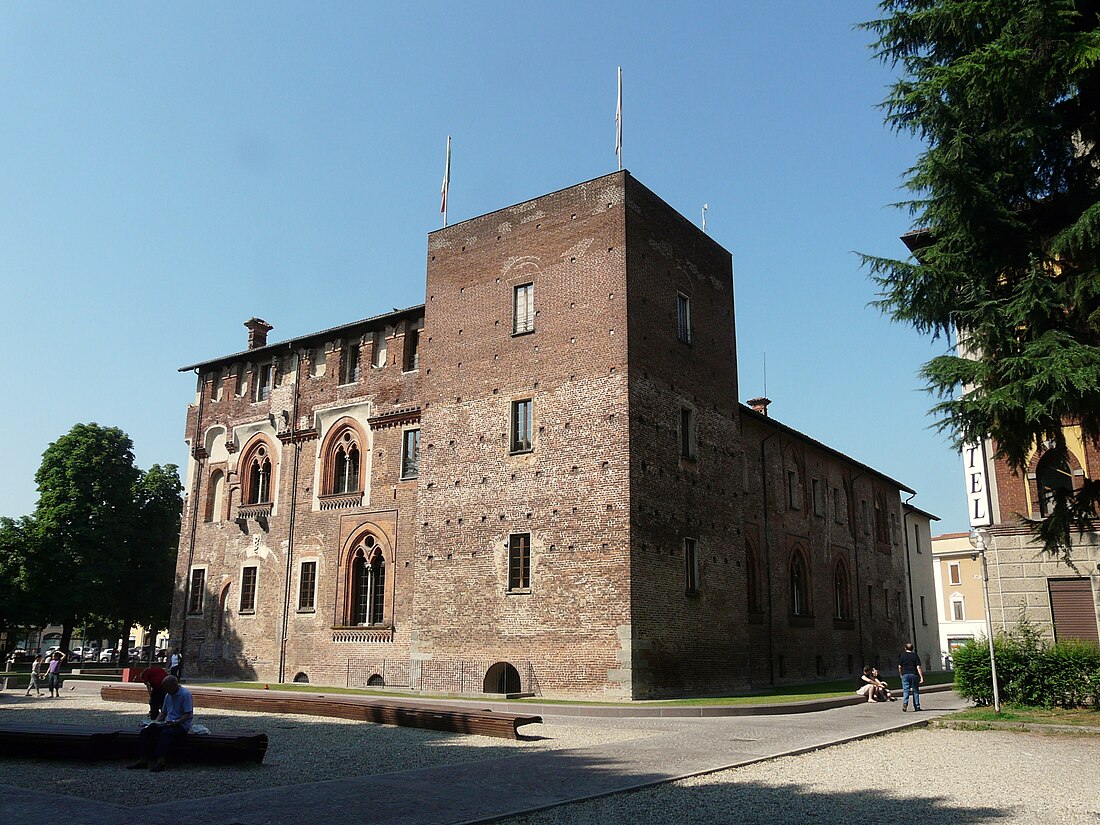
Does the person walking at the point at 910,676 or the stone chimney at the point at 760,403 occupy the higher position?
the stone chimney at the point at 760,403

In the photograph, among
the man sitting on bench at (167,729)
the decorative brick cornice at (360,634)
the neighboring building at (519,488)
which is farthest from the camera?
the decorative brick cornice at (360,634)

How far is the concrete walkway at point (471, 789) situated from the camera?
332 inches

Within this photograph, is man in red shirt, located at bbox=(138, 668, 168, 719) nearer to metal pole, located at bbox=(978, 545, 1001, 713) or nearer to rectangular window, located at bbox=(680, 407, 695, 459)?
rectangular window, located at bbox=(680, 407, 695, 459)

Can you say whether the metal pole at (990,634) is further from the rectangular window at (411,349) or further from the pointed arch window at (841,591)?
the rectangular window at (411,349)

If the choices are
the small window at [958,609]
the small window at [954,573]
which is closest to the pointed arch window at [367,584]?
the small window at [958,609]

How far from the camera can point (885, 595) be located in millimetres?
42219

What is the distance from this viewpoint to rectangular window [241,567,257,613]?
31.3 metres

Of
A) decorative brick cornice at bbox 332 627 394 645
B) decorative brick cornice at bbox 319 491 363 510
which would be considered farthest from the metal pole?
decorative brick cornice at bbox 319 491 363 510

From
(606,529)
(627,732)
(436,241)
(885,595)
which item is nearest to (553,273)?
(436,241)

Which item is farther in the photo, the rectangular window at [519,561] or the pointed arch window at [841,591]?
the pointed arch window at [841,591]

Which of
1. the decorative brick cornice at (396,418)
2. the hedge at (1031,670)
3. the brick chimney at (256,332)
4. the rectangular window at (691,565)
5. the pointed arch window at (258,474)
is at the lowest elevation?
the hedge at (1031,670)

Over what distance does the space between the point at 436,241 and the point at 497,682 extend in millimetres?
13682

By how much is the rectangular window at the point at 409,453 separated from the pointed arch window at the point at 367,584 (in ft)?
8.22

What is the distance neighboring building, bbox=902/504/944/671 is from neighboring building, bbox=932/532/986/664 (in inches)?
573
